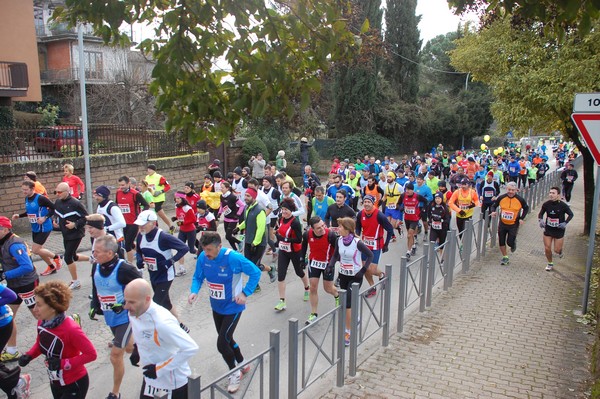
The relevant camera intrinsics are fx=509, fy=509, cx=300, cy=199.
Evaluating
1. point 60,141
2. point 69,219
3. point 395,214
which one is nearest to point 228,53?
point 69,219

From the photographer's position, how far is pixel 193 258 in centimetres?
1145

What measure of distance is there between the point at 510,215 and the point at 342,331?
22.4 feet

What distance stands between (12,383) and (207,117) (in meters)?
3.32

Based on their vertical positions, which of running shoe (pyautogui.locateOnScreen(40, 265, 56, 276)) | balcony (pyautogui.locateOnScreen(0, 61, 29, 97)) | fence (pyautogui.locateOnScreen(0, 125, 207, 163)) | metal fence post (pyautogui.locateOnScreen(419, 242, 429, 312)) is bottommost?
running shoe (pyautogui.locateOnScreen(40, 265, 56, 276))

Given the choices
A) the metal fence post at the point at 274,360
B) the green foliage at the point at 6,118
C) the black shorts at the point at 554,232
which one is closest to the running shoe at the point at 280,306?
the metal fence post at the point at 274,360

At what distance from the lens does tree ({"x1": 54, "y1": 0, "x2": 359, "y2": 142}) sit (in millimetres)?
4293

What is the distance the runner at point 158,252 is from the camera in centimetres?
663

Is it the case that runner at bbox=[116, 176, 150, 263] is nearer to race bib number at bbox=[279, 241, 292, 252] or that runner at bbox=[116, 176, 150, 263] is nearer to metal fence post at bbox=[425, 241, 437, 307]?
race bib number at bbox=[279, 241, 292, 252]

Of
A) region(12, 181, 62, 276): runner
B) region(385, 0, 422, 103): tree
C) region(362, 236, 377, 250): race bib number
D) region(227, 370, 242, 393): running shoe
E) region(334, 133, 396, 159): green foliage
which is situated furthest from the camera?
region(385, 0, 422, 103): tree

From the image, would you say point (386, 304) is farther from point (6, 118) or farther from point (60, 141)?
point (6, 118)

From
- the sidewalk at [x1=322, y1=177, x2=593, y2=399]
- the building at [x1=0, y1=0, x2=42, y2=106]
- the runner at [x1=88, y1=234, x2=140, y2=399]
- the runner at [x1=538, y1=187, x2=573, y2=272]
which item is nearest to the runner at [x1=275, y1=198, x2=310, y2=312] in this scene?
the sidewalk at [x1=322, y1=177, x2=593, y2=399]

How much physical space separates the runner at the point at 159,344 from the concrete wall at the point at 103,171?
11.5 metres

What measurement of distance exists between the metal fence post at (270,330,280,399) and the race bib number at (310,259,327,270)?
281cm

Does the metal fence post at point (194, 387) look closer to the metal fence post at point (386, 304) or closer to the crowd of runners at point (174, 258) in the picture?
the crowd of runners at point (174, 258)
